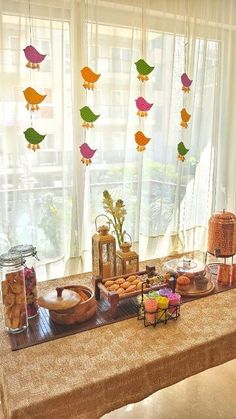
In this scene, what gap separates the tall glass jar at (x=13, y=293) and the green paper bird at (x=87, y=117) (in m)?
A: 1.08

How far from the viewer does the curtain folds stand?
1.89 meters

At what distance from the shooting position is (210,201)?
8.62 ft

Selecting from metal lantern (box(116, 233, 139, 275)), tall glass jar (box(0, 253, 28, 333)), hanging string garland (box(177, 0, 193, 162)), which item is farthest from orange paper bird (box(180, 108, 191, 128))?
tall glass jar (box(0, 253, 28, 333))

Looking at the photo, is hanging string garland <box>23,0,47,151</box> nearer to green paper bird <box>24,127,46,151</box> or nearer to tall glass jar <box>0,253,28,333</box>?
green paper bird <box>24,127,46,151</box>

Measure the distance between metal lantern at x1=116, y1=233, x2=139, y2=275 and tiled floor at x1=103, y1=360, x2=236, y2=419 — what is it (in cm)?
73

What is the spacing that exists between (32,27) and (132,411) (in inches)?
83.2

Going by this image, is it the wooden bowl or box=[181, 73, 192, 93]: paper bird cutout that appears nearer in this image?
the wooden bowl

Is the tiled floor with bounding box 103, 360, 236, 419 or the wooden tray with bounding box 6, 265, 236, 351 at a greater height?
the wooden tray with bounding box 6, 265, 236, 351

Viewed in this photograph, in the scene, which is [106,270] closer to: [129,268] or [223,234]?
[129,268]

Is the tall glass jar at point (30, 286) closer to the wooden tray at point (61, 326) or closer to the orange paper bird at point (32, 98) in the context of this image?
the wooden tray at point (61, 326)

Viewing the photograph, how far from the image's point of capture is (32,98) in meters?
1.84

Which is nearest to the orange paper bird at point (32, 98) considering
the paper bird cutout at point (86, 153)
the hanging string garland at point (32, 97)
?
the hanging string garland at point (32, 97)

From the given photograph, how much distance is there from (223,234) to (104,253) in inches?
24.0

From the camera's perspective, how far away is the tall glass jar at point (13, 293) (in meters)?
1.15
